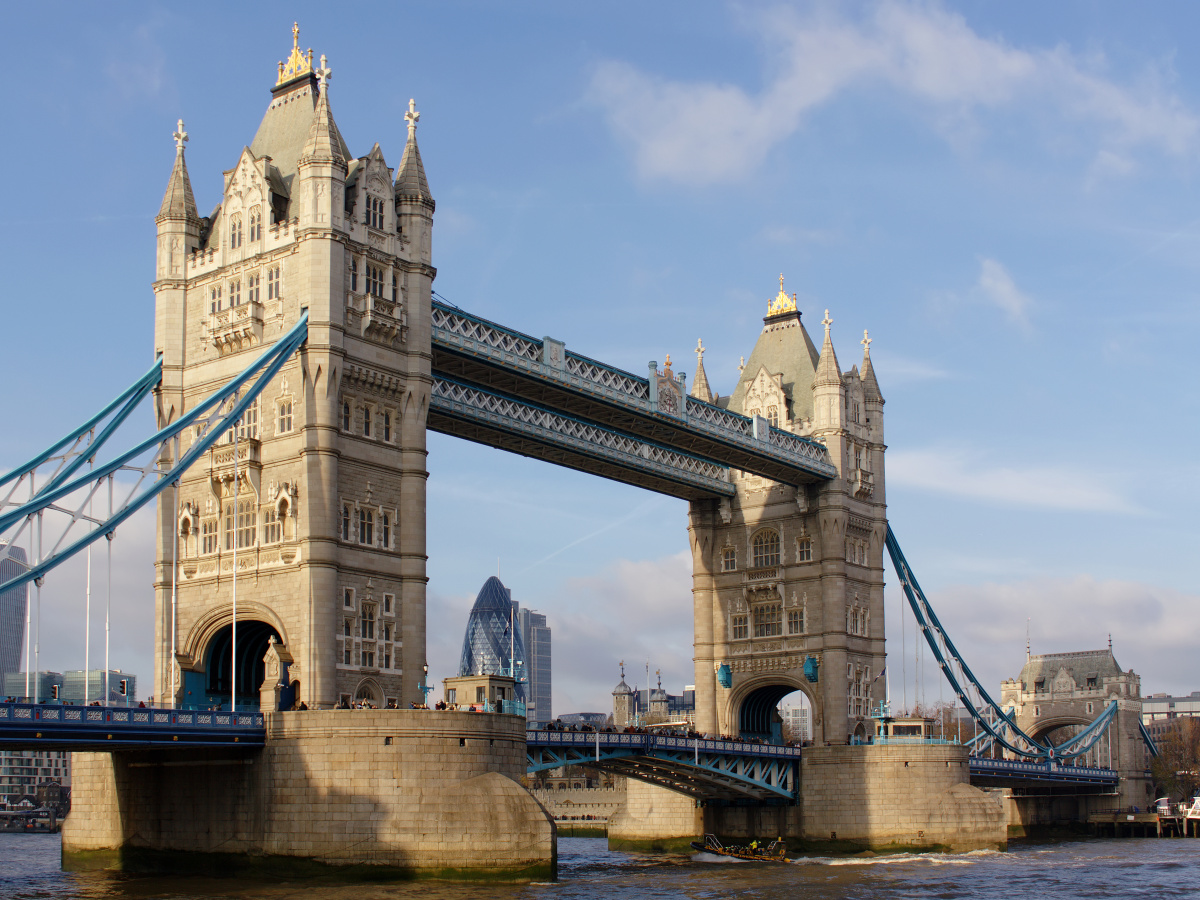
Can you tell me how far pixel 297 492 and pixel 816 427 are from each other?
42.8 meters

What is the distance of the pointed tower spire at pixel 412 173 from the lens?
65812mm

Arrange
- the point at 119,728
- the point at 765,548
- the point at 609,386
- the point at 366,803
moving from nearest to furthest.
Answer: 1. the point at 119,728
2. the point at 366,803
3. the point at 609,386
4. the point at 765,548

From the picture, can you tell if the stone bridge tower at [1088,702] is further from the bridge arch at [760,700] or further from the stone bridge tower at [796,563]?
the stone bridge tower at [796,563]

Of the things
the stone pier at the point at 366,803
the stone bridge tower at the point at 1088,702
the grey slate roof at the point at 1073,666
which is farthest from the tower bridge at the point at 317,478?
the grey slate roof at the point at 1073,666

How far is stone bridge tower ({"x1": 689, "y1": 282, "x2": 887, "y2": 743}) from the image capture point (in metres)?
92.2

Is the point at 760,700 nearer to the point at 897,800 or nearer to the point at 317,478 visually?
the point at 897,800

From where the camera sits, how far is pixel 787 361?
98.4 meters

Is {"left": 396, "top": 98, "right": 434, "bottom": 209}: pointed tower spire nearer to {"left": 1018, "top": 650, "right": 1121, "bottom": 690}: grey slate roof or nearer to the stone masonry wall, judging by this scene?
the stone masonry wall

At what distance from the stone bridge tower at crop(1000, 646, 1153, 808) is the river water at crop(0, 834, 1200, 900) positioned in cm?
5742

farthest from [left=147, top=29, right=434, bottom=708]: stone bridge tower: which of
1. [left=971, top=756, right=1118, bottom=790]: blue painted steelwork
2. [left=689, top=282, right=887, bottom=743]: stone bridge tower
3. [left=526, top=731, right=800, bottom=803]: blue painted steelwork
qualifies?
[left=971, top=756, right=1118, bottom=790]: blue painted steelwork

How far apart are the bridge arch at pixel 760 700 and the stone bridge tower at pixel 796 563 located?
0.36ft

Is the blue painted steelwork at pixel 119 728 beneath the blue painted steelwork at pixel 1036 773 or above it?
above

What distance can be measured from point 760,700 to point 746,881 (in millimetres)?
34699

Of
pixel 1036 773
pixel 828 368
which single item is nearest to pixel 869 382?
pixel 828 368
